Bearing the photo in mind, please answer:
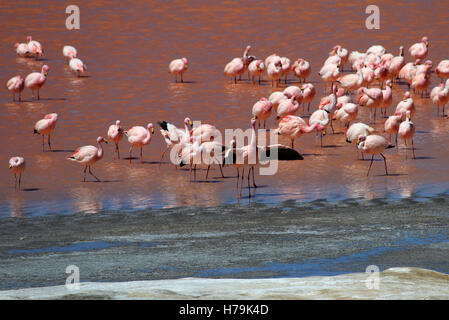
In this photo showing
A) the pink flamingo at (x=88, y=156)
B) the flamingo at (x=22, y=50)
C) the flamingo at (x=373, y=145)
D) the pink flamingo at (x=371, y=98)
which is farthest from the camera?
the flamingo at (x=22, y=50)

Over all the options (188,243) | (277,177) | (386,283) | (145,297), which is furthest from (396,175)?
(145,297)

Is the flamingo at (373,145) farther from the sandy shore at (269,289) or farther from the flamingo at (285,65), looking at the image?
the sandy shore at (269,289)

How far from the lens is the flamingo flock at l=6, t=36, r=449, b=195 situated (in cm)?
1485

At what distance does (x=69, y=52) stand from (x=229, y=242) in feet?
47.9

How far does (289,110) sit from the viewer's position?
18.3m

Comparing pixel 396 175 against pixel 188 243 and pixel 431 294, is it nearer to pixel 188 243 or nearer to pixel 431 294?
pixel 188 243

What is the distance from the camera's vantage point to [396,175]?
48.5 ft

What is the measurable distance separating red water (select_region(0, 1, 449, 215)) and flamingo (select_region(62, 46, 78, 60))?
1.48 feet

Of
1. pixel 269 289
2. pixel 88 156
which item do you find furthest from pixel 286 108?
pixel 269 289

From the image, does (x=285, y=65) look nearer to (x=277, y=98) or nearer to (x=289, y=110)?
(x=277, y=98)

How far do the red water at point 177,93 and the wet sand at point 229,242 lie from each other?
0.85m

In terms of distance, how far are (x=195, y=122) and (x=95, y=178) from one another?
150 inches

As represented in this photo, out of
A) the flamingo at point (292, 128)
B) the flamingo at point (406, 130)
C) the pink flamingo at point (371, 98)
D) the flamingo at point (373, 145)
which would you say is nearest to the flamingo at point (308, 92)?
the pink flamingo at point (371, 98)

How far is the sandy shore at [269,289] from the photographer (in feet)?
22.0
